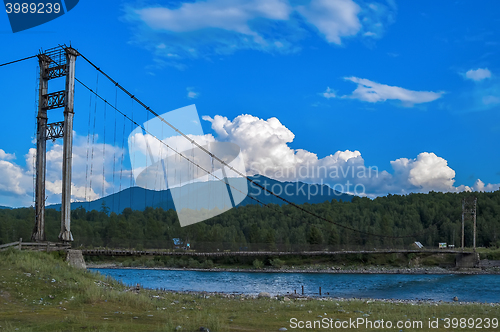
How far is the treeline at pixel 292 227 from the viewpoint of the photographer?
8119 centimetres

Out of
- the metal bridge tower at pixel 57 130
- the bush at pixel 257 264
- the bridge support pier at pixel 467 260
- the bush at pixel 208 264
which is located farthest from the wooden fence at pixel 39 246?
the bridge support pier at pixel 467 260

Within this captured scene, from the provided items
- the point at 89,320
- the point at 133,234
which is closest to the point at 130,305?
the point at 89,320

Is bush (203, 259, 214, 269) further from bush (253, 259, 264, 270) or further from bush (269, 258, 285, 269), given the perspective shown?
bush (269, 258, 285, 269)

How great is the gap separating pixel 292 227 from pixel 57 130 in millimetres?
96788

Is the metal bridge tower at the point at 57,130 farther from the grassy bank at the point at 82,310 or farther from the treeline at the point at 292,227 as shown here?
the treeline at the point at 292,227

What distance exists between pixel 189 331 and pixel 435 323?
8.47 m

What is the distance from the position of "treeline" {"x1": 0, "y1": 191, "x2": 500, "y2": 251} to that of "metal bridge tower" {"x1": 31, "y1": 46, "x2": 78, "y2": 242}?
1771 inches

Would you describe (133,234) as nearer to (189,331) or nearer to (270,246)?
(270,246)

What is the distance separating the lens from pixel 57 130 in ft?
68.3

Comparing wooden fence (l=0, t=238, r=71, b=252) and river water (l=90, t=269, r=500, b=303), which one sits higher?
wooden fence (l=0, t=238, r=71, b=252)

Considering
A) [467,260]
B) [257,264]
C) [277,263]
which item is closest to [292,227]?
[277,263]

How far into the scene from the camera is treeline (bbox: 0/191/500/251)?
81.2 meters

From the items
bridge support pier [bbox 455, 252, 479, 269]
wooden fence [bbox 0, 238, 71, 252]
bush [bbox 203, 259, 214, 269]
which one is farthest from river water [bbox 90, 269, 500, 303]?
bush [bbox 203, 259, 214, 269]

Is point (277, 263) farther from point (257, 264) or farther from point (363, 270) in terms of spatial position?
point (363, 270)
